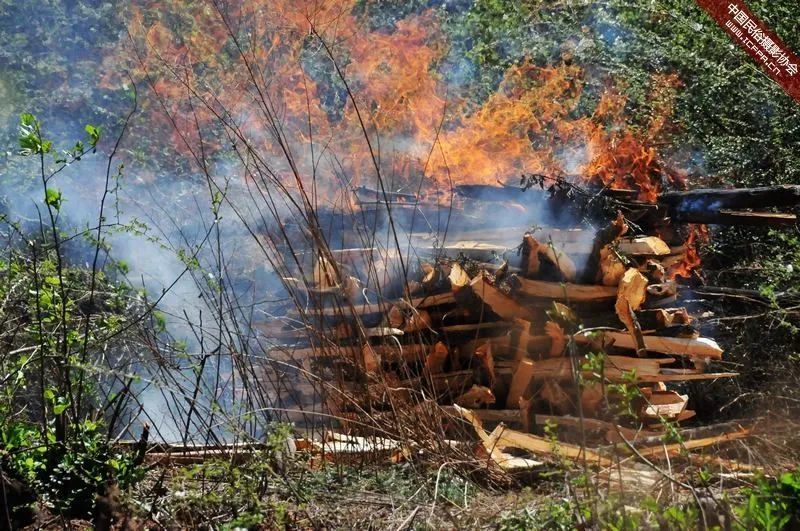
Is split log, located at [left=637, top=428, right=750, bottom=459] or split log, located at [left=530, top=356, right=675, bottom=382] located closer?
split log, located at [left=637, top=428, right=750, bottom=459]

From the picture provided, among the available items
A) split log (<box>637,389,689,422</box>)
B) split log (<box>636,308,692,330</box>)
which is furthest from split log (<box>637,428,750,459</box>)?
split log (<box>636,308,692,330</box>)

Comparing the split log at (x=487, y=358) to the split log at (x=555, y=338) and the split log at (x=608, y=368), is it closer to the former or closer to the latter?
the split log at (x=608, y=368)

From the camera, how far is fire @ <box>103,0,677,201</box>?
28.9 feet

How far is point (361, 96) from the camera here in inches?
373

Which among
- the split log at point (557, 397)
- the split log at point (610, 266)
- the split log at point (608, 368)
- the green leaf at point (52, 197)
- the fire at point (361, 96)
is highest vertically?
the fire at point (361, 96)

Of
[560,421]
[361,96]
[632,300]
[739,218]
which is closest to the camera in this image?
[560,421]

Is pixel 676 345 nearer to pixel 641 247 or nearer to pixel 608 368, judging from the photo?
pixel 608 368

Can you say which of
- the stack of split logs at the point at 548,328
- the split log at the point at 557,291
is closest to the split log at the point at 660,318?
the stack of split logs at the point at 548,328

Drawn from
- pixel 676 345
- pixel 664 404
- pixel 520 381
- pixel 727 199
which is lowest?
pixel 664 404

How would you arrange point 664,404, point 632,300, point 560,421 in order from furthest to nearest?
point 664,404 < point 632,300 < point 560,421

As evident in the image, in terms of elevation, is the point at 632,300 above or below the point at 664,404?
above

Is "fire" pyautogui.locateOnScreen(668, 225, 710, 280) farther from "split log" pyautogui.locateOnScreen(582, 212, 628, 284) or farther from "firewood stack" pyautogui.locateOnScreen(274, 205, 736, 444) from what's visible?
"split log" pyautogui.locateOnScreen(582, 212, 628, 284)

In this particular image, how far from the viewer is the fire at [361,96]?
347 inches

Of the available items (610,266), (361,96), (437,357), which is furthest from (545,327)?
(361,96)
